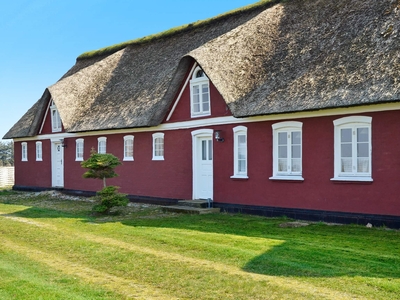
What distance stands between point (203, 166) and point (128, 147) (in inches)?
191

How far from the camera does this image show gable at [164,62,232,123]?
1725 cm

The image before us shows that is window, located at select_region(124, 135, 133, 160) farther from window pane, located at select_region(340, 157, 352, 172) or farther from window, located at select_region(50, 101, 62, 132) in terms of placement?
window pane, located at select_region(340, 157, 352, 172)

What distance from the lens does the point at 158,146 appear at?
66.2ft

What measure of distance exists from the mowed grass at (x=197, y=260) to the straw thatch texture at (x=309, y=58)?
3480 millimetres

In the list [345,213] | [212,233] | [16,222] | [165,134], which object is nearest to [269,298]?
[212,233]

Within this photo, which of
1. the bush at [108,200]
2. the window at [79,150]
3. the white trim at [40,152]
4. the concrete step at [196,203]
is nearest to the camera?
the bush at [108,200]

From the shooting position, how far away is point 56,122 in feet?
87.8

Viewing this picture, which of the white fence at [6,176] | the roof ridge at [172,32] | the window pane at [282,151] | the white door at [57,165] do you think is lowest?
the white fence at [6,176]

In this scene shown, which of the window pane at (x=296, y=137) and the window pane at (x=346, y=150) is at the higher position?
the window pane at (x=296, y=137)

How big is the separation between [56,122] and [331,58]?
17.0 meters

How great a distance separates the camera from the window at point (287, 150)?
48.5 feet

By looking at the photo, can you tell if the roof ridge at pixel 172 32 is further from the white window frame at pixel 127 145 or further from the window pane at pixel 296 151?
the window pane at pixel 296 151

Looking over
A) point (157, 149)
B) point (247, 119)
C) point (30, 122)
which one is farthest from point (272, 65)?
point (30, 122)

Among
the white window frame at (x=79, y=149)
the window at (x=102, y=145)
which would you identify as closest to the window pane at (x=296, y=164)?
the window at (x=102, y=145)
